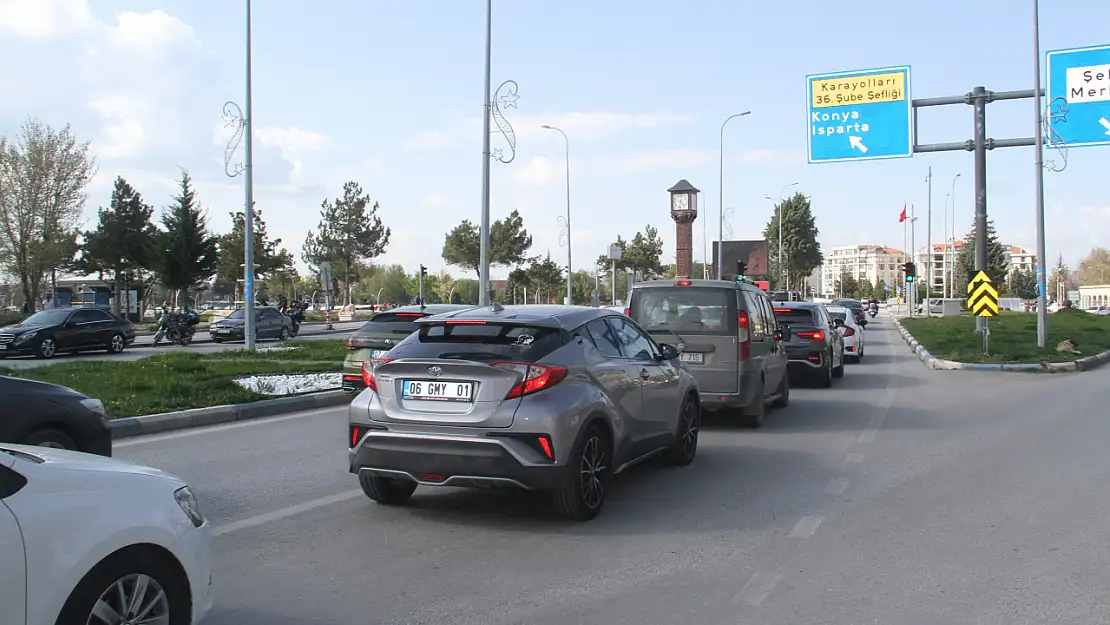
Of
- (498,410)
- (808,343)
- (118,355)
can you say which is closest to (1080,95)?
(808,343)

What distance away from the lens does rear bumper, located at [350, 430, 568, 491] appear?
6.00 metres

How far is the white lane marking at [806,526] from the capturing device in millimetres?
6211

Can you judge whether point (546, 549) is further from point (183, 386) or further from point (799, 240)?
point (799, 240)

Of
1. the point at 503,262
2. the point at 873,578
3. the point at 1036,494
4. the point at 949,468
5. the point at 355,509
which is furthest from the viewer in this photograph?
the point at 503,262

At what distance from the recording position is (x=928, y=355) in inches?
922

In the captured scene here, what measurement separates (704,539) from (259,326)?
3157 cm

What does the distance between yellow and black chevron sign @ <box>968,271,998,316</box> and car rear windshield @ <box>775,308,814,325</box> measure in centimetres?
770

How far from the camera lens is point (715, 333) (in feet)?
36.0

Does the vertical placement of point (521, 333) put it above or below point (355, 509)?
above

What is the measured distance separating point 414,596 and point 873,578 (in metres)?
2.63

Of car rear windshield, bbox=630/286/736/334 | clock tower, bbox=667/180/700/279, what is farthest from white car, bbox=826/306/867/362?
clock tower, bbox=667/180/700/279

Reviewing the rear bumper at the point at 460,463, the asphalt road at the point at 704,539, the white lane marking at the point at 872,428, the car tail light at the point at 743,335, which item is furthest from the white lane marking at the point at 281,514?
the white lane marking at the point at 872,428

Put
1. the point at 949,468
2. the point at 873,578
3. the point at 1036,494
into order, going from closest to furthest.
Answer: the point at 873,578, the point at 1036,494, the point at 949,468

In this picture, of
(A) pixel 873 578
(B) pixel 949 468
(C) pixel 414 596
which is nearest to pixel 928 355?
(B) pixel 949 468
